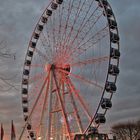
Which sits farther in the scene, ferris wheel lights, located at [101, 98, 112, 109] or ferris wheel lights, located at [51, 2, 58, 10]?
ferris wheel lights, located at [51, 2, 58, 10]

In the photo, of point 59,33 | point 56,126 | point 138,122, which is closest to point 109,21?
point 59,33

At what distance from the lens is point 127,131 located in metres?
77.8

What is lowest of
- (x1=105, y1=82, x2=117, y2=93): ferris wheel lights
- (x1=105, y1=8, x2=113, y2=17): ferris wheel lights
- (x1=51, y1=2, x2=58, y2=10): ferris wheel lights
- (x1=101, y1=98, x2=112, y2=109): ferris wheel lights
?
(x1=101, y1=98, x2=112, y2=109): ferris wheel lights

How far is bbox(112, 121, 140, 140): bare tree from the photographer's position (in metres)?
75.2

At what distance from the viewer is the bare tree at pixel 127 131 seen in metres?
75.2

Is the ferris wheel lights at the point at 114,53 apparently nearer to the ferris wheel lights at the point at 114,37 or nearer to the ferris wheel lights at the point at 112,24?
the ferris wheel lights at the point at 114,37

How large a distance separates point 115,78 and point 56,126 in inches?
336

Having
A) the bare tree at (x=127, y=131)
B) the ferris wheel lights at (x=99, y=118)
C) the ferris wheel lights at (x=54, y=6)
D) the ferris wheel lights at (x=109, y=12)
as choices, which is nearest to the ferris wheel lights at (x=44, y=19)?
the ferris wheel lights at (x=54, y=6)

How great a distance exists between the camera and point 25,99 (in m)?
48.8

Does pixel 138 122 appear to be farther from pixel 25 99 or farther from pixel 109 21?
pixel 109 21

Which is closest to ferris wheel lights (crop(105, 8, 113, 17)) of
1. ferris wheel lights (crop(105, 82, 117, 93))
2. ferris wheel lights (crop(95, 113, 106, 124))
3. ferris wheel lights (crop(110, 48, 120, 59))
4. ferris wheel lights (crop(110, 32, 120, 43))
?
ferris wheel lights (crop(110, 32, 120, 43))

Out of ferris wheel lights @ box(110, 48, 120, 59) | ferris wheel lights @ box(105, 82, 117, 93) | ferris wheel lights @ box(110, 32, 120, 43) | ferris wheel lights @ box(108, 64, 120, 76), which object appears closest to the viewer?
ferris wheel lights @ box(105, 82, 117, 93)

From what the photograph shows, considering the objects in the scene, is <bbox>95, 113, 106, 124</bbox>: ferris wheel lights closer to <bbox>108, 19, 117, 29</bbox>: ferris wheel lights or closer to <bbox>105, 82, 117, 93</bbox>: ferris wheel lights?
<bbox>105, 82, 117, 93</bbox>: ferris wheel lights

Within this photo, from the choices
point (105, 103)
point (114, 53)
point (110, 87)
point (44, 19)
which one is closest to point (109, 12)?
point (114, 53)
